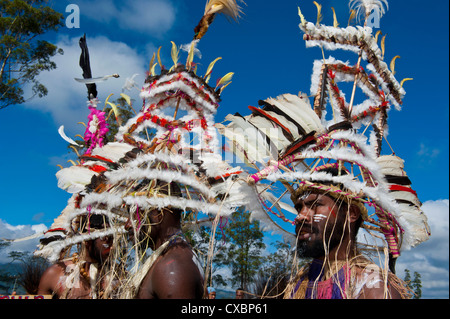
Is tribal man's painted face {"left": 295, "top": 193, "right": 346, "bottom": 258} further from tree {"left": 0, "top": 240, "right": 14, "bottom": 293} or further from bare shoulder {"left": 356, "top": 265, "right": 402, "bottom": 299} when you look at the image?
tree {"left": 0, "top": 240, "right": 14, "bottom": 293}

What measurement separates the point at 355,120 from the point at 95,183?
254 cm

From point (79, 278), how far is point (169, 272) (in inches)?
77.0

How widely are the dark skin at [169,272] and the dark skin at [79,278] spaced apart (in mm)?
1277

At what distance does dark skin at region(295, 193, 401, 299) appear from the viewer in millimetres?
2545

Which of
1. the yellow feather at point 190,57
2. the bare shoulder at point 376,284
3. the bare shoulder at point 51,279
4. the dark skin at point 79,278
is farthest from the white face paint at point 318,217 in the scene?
the bare shoulder at point 51,279

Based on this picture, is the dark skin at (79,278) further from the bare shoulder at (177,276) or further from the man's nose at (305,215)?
the man's nose at (305,215)

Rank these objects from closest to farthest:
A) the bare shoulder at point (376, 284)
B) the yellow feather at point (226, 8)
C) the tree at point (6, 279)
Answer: the bare shoulder at point (376, 284) → the yellow feather at point (226, 8) → the tree at point (6, 279)

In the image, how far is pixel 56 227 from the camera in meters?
4.95

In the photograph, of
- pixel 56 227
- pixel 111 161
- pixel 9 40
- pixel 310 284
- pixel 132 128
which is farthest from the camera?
pixel 9 40

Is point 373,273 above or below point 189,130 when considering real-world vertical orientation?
below

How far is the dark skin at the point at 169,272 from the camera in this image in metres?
2.56

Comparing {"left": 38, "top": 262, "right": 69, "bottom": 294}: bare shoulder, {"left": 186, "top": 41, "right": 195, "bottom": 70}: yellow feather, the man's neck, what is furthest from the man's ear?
{"left": 38, "top": 262, "right": 69, "bottom": 294}: bare shoulder
